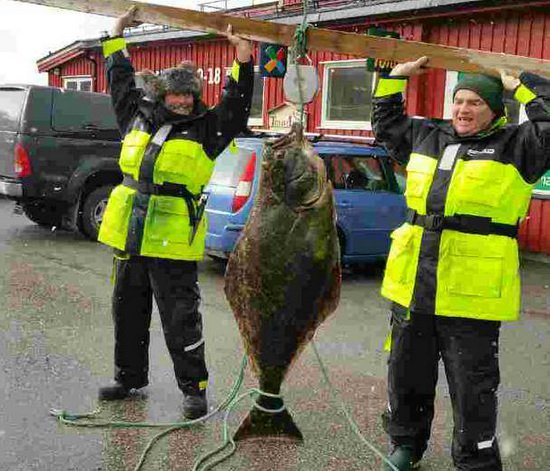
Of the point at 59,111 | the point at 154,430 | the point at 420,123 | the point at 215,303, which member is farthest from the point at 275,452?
the point at 59,111

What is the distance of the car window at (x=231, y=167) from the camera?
894 centimetres

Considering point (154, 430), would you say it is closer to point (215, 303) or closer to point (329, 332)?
point (329, 332)

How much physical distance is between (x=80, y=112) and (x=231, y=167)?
153 inches

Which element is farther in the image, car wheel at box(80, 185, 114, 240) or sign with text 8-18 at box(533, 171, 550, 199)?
car wheel at box(80, 185, 114, 240)

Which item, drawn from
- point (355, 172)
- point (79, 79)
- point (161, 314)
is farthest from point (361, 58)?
point (79, 79)

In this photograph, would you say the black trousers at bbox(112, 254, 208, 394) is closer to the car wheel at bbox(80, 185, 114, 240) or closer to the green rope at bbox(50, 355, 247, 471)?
the green rope at bbox(50, 355, 247, 471)

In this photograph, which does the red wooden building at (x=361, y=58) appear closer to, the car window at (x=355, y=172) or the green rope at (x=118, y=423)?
the car window at (x=355, y=172)

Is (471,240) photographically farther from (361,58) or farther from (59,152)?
(59,152)

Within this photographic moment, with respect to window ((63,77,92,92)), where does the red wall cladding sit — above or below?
above

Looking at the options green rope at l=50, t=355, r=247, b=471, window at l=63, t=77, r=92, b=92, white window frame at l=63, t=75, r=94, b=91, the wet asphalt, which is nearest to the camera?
the wet asphalt

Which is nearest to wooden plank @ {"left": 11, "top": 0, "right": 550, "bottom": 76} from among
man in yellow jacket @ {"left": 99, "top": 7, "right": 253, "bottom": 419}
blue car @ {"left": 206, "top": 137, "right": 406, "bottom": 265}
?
man in yellow jacket @ {"left": 99, "top": 7, "right": 253, "bottom": 419}

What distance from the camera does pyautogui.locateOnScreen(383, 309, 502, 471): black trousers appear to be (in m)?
3.66

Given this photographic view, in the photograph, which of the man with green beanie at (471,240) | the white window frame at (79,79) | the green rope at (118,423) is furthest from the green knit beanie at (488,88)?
the white window frame at (79,79)

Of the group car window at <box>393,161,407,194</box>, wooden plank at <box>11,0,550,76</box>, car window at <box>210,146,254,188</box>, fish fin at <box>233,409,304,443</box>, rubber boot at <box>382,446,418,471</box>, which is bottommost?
rubber boot at <box>382,446,418,471</box>
